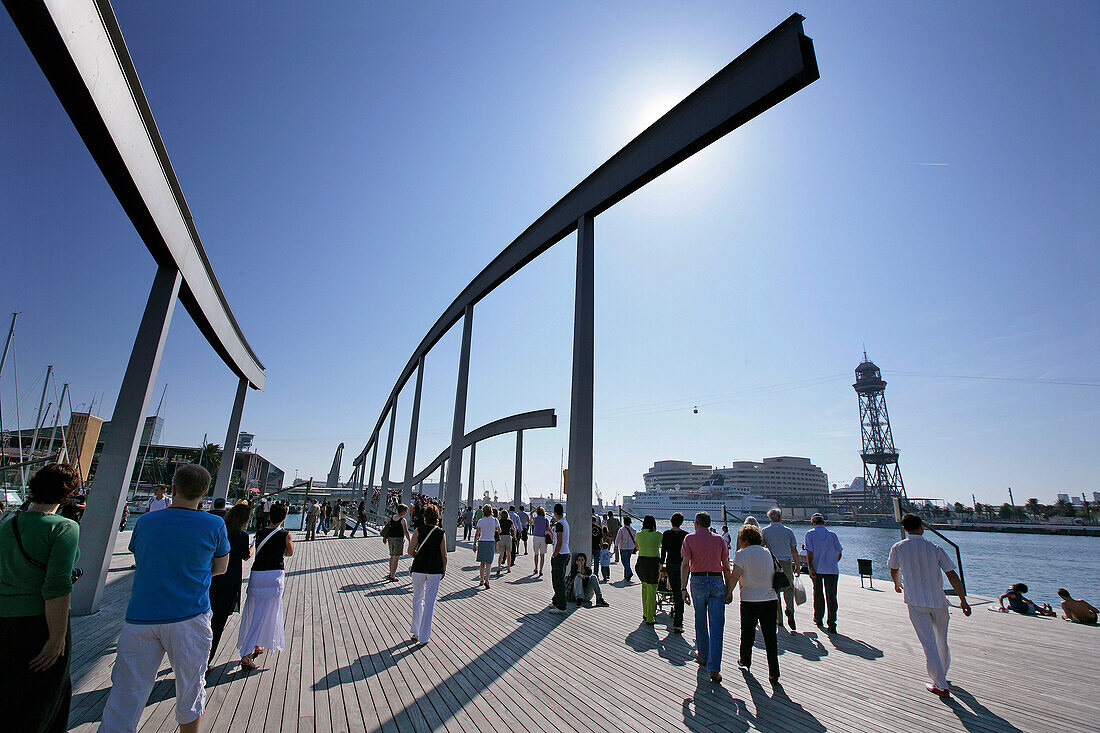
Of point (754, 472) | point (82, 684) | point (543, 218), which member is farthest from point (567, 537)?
point (754, 472)

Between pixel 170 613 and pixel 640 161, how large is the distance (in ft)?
30.8

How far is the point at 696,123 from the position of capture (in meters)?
8.15

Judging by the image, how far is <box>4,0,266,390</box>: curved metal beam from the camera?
4633 mm

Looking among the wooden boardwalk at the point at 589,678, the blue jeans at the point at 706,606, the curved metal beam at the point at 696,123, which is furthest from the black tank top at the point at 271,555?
the curved metal beam at the point at 696,123

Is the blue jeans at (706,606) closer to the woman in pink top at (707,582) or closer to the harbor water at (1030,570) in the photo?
Answer: the woman in pink top at (707,582)

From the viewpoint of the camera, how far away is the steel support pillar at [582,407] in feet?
27.2

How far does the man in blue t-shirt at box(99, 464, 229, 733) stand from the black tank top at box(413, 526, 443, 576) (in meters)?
2.71

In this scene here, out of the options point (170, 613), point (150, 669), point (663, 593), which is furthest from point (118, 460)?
point (663, 593)

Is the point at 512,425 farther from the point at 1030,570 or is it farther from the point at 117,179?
the point at 1030,570

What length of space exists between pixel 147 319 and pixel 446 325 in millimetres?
11625

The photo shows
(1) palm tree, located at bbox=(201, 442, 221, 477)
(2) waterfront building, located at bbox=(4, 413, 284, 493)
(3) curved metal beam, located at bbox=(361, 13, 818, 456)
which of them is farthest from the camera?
(1) palm tree, located at bbox=(201, 442, 221, 477)

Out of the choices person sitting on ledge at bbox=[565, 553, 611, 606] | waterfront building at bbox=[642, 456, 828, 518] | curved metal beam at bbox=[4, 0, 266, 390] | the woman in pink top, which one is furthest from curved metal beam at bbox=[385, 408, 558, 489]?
waterfront building at bbox=[642, 456, 828, 518]

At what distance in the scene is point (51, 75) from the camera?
195 inches

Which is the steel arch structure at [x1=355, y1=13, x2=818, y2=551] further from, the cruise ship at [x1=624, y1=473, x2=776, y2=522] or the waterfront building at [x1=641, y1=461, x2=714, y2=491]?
the waterfront building at [x1=641, y1=461, x2=714, y2=491]
